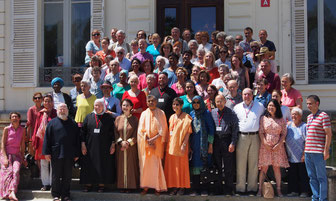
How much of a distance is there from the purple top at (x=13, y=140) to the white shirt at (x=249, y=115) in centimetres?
374

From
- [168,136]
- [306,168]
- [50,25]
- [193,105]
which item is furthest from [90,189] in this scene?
[50,25]

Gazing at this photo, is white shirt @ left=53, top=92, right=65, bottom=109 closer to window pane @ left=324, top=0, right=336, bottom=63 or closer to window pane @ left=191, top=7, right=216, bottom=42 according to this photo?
window pane @ left=191, top=7, right=216, bottom=42

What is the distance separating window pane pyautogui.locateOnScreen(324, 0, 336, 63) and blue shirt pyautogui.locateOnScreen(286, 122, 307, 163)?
4677mm

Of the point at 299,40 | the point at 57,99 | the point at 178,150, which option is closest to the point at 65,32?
the point at 57,99

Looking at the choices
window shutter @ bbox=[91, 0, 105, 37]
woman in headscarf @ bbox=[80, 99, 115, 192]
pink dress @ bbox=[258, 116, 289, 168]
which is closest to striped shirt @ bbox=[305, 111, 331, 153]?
pink dress @ bbox=[258, 116, 289, 168]

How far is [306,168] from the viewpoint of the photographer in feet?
22.0

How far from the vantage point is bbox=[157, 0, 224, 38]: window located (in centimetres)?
1145

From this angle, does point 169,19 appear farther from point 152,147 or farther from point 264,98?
point 152,147

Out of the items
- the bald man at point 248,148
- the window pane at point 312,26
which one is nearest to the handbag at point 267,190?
the bald man at point 248,148

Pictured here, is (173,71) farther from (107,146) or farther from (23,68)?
(23,68)

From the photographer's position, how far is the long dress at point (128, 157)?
7.29 m

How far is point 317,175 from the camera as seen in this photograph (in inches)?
254

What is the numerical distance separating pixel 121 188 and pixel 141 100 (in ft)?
5.03

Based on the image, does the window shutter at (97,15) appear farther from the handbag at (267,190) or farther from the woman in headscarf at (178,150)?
the handbag at (267,190)
